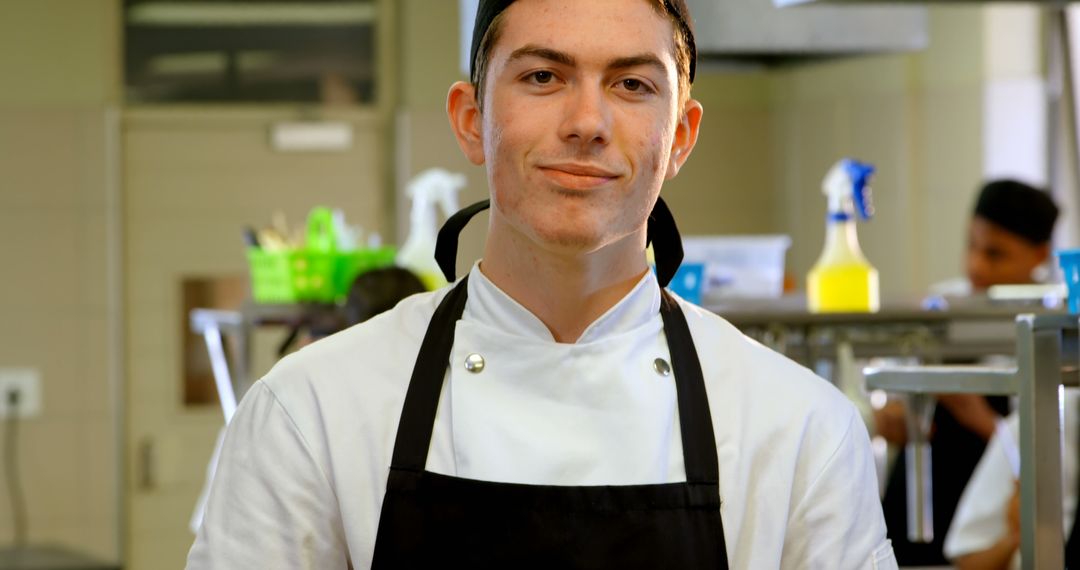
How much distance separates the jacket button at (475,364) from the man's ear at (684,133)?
215 millimetres

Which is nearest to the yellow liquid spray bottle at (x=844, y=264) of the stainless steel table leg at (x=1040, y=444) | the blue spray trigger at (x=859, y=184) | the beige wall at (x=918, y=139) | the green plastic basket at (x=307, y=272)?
the blue spray trigger at (x=859, y=184)

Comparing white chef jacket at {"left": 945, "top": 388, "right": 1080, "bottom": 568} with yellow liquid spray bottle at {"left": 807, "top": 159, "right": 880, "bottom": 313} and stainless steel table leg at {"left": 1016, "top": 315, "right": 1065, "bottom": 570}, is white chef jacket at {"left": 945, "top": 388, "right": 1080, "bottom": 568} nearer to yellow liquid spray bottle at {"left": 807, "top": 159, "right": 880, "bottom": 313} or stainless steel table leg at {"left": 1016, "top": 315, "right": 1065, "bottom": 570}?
yellow liquid spray bottle at {"left": 807, "top": 159, "right": 880, "bottom": 313}

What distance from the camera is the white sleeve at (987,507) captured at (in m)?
3.08

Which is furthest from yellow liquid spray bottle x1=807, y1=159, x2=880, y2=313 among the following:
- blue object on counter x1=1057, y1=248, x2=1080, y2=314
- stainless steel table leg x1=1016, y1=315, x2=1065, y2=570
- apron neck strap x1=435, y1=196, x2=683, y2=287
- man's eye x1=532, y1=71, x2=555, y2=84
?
man's eye x1=532, y1=71, x2=555, y2=84

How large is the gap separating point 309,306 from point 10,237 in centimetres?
243

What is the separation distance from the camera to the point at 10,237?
483cm

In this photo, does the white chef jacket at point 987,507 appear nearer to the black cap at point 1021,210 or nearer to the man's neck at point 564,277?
the black cap at point 1021,210

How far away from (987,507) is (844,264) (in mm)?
857

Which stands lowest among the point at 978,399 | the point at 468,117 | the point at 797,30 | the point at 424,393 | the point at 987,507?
the point at 987,507

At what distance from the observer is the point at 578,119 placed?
1106mm

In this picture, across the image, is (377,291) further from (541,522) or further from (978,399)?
(978,399)

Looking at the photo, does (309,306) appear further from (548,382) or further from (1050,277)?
(1050,277)

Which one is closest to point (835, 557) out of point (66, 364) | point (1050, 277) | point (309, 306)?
point (309, 306)

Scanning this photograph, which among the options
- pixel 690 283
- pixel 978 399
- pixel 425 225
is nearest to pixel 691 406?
pixel 690 283
